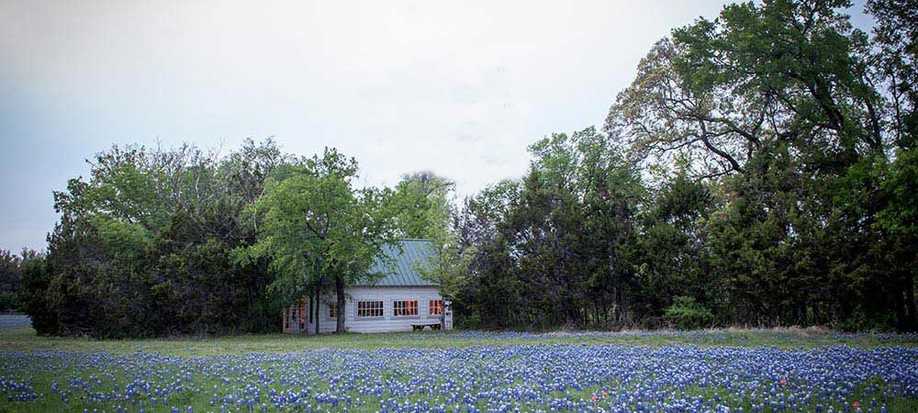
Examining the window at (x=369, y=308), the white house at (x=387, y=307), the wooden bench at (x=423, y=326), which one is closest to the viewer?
the white house at (x=387, y=307)

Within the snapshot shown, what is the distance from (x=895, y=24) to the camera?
22328 millimetres

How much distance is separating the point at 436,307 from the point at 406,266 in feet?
11.3

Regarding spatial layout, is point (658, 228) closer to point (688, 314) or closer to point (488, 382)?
point (688, 314)

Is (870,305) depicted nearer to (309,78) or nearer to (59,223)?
(309,78)

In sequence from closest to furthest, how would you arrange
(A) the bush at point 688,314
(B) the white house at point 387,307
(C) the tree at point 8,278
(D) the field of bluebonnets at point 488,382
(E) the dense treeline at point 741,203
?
(D) the field of bluebonnets at point 488,382, (E) the dense treeline at point 741,203, (A) the bush at point 688,314, (B) the white house at point 387,307, (C) the tree at point 8,278

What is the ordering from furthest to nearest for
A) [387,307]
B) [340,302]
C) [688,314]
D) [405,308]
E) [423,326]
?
[405,308]
[423,326]
[387,307]
[340,302]
[688,314]

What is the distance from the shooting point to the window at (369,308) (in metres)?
37.3

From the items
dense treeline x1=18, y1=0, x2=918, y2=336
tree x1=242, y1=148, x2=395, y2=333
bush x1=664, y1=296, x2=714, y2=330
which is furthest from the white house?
bush x1=664, y1=296, x2=714, y2=330

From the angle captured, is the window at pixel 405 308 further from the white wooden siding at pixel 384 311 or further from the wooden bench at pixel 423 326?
the wooden bench at pixel 423 326

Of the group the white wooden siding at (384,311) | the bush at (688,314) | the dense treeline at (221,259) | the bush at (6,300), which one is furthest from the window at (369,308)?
the bush at (6,300)

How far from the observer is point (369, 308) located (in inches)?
1483

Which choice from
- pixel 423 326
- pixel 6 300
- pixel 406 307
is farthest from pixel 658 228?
pixel 6 300

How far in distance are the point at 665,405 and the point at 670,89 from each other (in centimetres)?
2556

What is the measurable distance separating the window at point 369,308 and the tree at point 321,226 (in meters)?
4.85
